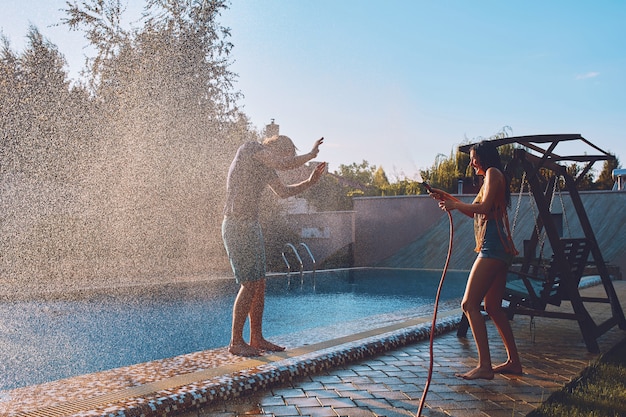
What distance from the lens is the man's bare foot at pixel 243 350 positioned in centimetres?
456

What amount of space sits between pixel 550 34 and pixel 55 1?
59.5ft

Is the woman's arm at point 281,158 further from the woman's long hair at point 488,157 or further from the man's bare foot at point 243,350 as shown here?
the man's bare foot at point 243,350

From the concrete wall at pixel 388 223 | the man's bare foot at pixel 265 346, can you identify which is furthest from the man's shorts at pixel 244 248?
the concrete wall at pixel 388 223

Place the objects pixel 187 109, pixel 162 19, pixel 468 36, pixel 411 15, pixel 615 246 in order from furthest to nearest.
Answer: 1. pixel 162 19
2. pixel 187 109
3. pixel 615 246
4. pixel 468 36
5. pixel 411 15

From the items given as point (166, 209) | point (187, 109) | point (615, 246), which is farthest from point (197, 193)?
→ point (615, 246)

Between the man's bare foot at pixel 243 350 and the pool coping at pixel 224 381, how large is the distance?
0.13m

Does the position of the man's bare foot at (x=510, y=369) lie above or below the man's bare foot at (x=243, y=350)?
below

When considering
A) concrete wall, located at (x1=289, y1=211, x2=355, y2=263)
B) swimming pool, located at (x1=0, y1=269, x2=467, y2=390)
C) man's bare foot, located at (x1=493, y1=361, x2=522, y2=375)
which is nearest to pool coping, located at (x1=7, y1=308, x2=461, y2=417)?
man's bare foot, located at (x1=493, y1=361, x2=522, y2=375)

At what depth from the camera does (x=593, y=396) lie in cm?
362

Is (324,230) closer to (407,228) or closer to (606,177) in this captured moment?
(407,228)

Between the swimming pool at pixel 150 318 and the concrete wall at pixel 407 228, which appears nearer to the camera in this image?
the swimming pool at pixel 150 318

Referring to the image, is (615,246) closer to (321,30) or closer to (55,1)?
(321,30)

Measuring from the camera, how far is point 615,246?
55.2ft

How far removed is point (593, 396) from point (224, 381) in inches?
87.1
